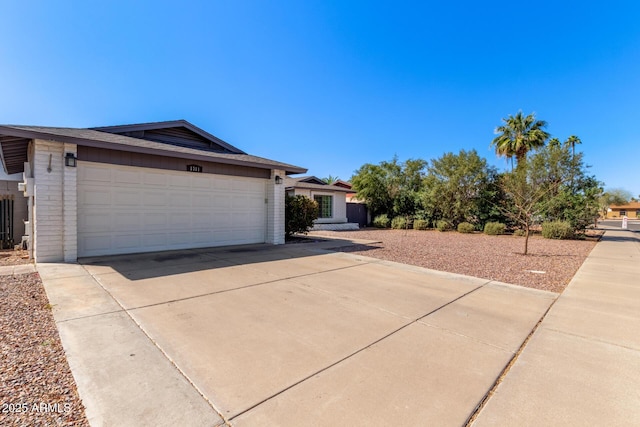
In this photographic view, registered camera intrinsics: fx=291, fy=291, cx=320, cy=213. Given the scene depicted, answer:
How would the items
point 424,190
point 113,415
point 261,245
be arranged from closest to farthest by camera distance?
point 113,415 < point 261,245 < point 424,190

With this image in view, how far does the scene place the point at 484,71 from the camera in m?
14.5

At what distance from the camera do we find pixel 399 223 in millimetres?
20484

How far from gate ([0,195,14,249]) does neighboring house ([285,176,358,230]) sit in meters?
11.9

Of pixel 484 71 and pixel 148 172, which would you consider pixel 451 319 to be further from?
pixel 484 71

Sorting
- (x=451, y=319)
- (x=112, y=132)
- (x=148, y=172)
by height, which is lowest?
(x=451, y=319)

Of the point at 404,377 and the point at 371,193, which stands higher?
the point at 371,193

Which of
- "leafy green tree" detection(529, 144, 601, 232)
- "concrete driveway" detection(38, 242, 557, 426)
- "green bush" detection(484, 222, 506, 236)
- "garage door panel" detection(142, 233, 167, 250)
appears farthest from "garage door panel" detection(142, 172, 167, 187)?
"leafy green tree" detection(529, 144, 601, 232)

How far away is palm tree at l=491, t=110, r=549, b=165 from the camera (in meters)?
21.1

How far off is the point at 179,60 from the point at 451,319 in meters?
12.4

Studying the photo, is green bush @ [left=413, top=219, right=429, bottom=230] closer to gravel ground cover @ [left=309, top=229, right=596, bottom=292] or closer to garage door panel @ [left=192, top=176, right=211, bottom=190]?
Answer: gravel ground cover @ [left=309, top=229, right=596, bottom=292]

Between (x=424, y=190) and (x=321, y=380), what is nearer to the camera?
(x=321, y=380)

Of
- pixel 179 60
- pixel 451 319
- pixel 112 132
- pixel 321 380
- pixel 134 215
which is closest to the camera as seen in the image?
pixel 321 380

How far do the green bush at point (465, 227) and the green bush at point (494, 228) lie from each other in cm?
80

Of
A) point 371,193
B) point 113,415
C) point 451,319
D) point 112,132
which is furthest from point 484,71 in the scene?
point 113,415
